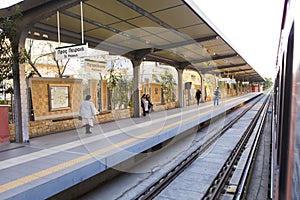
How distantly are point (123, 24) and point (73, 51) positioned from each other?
109 inches

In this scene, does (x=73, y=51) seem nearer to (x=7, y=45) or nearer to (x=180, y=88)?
(x=7, y=45)

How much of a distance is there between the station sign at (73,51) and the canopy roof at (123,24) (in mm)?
1056

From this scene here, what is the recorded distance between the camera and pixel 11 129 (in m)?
7.03

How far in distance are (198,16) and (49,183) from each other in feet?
20.0

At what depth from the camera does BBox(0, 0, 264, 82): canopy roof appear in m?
6.17

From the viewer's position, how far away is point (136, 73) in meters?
12.1

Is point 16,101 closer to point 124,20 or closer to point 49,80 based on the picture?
point 49,80

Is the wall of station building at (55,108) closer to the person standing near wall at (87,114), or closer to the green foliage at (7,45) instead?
the person standing near wall at (87,114)

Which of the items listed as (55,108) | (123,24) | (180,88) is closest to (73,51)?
(123,24)

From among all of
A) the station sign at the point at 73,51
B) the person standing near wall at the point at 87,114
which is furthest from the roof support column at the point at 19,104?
the person standing near wall at the point at 87,114

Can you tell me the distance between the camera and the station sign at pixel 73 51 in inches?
218

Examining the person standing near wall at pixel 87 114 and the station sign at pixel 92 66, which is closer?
the person standing near wall at pixel 87 114

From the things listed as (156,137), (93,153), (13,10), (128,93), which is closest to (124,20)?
(13,10)

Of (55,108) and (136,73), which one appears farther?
(136,73)
